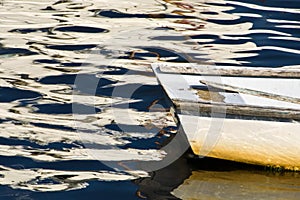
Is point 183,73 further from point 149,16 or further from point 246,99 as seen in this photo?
point 149,16

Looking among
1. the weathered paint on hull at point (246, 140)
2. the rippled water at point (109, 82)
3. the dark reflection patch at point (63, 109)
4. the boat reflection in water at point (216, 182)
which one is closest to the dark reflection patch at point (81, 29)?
the rippled water at point (109, 82)

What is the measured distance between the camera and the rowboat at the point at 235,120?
7574 millimetres

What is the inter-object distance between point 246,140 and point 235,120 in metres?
0.27

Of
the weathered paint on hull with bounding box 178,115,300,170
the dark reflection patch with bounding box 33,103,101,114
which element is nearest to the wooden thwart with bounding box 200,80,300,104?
the weathered paint on hull with bounding box 178,115,300,170

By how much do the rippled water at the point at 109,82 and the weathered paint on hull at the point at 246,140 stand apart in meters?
0.19

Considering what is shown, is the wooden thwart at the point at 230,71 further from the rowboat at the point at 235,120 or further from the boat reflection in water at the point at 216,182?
the boat reflection in water at the point at 216,182

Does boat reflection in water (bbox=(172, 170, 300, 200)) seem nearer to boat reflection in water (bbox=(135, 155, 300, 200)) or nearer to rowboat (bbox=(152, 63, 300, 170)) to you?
boat reflection in water (bbox=(135, 155, 300, 200))

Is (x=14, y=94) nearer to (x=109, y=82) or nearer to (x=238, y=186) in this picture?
(x=109, y=82)

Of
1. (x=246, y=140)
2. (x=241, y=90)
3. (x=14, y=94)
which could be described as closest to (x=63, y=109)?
(x=14, y=94)

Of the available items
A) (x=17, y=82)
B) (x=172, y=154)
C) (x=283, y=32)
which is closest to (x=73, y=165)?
(x=172, y=154)

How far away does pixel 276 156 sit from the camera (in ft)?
25.8

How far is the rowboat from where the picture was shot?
757cm

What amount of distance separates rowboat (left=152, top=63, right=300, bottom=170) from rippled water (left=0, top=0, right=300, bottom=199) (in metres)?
0.24

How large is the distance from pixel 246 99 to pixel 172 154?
3.15 ft
